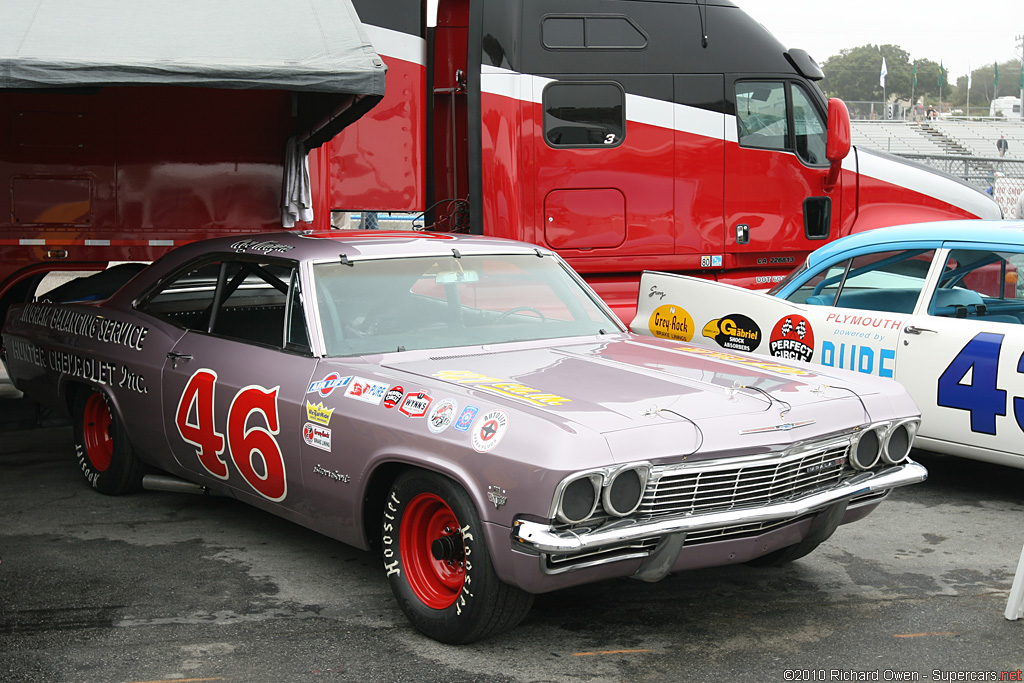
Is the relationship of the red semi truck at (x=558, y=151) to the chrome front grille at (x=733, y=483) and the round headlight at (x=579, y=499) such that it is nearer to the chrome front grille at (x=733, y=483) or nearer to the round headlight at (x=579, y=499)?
the chrome front grille at (x=733, y=483)

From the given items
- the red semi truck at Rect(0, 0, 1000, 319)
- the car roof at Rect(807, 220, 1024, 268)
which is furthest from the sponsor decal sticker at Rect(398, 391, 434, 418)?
the red semi truck at Rect(0, 0, 1000, 319)

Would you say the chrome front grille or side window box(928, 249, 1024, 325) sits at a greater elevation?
side window box(928, 249, 1024, 325)

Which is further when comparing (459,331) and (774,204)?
(774,204)

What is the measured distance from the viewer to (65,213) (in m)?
7.64

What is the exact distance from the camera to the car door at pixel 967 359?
5.47m

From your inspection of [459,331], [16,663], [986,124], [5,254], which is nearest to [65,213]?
[5,254]

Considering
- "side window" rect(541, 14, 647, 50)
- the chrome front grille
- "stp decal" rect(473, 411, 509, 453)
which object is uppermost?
"side window" rect(541, 14, 647, 50)

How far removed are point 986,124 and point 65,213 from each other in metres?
52.3

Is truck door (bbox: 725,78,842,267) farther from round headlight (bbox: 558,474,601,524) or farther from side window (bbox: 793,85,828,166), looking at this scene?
round headlight (bbox: 558,474,601,524)

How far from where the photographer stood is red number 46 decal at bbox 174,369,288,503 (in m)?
4.53

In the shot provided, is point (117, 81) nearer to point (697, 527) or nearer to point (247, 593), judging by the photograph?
point (247, 593)

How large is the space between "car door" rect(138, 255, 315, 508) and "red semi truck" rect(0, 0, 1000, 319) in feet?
8.55

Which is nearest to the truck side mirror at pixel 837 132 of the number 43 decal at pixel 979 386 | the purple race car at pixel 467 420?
the number 43 decal at pixel 979 386

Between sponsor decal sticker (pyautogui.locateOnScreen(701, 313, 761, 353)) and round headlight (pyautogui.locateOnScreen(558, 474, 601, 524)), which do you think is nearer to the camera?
round headlight (pyautogui.locateOnScreen(558, 474, 601, 524))
